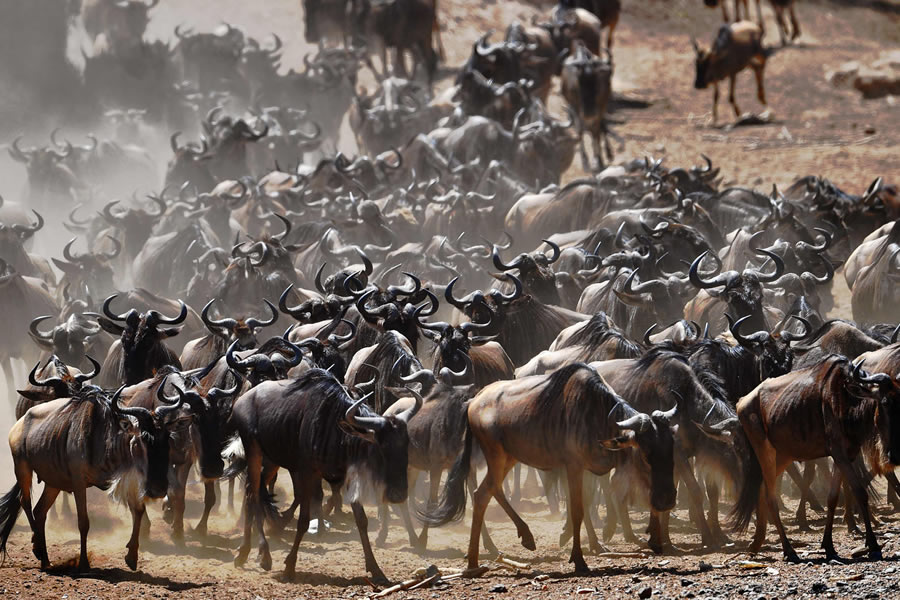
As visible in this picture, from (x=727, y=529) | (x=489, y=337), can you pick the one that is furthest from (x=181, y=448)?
(x=727, y=529)

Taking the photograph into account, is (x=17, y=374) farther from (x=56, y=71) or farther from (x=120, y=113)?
(x=56, y=71)

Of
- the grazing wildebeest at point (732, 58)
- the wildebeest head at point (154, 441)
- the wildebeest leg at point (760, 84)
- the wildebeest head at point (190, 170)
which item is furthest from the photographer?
the wildebeest leg at point (760, 84)

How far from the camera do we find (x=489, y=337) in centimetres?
1142

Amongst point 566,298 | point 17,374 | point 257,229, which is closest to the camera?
point 566,298

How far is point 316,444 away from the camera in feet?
31.0

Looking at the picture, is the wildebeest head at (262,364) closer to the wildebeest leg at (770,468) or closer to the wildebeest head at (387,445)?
the wildebeest head at (387,445)

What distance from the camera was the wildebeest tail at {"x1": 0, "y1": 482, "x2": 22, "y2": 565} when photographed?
10.1 meters

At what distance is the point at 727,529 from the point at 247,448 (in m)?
3.69

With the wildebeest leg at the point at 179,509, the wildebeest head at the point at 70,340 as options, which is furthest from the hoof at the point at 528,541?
the wildebeest head at the point at 70,340

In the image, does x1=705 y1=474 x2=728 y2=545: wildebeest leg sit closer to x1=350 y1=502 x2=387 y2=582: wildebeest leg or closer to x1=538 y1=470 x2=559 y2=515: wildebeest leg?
x1=538 y1=470 x2=559 y2=515: wildebeest leg

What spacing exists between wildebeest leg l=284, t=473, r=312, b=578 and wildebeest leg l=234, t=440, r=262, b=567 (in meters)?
0.32

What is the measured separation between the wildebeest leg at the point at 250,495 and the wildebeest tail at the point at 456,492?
1268mm

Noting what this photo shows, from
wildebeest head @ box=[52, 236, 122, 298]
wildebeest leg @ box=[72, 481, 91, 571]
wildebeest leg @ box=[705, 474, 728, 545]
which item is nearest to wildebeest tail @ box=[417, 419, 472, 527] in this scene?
wildebeest leg @ box=[705, 474, 728, 545]

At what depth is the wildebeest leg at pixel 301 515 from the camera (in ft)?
30.7
